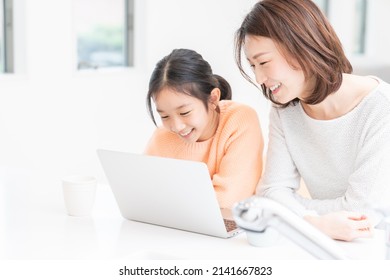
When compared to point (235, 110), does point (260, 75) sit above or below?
above

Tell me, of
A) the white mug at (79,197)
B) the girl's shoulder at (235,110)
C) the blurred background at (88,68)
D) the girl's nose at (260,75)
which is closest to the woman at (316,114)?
the girl's nose at (260,75)

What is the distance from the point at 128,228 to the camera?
1.50 m

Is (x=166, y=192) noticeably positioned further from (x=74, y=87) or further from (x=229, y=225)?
(x=74, y=87)

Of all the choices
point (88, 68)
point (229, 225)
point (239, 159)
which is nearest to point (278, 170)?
point (239, 159)

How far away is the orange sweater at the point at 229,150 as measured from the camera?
5.98 ft

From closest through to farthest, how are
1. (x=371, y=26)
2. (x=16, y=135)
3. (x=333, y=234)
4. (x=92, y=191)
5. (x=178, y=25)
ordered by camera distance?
(x=333, y=234) < (x=92, y=191) < (x=16, y=135) < (x=178, y=25) < (x=371, y=26)

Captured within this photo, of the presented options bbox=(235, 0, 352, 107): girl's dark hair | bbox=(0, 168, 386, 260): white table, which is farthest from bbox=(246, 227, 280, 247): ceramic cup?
bbox=(235, 0, 352, 107): girl's dark hair

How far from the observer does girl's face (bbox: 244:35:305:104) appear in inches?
64.0

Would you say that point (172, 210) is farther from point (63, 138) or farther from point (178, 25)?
point (178, 25)

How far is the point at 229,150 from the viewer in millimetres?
1881

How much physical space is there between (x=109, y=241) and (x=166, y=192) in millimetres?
170

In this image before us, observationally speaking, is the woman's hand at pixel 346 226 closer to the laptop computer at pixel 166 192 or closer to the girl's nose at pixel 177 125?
the laptop computer at pixel 166 192

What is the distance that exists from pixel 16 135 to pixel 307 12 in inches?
86.7

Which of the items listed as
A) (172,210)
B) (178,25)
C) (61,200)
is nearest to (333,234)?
(172,210)
